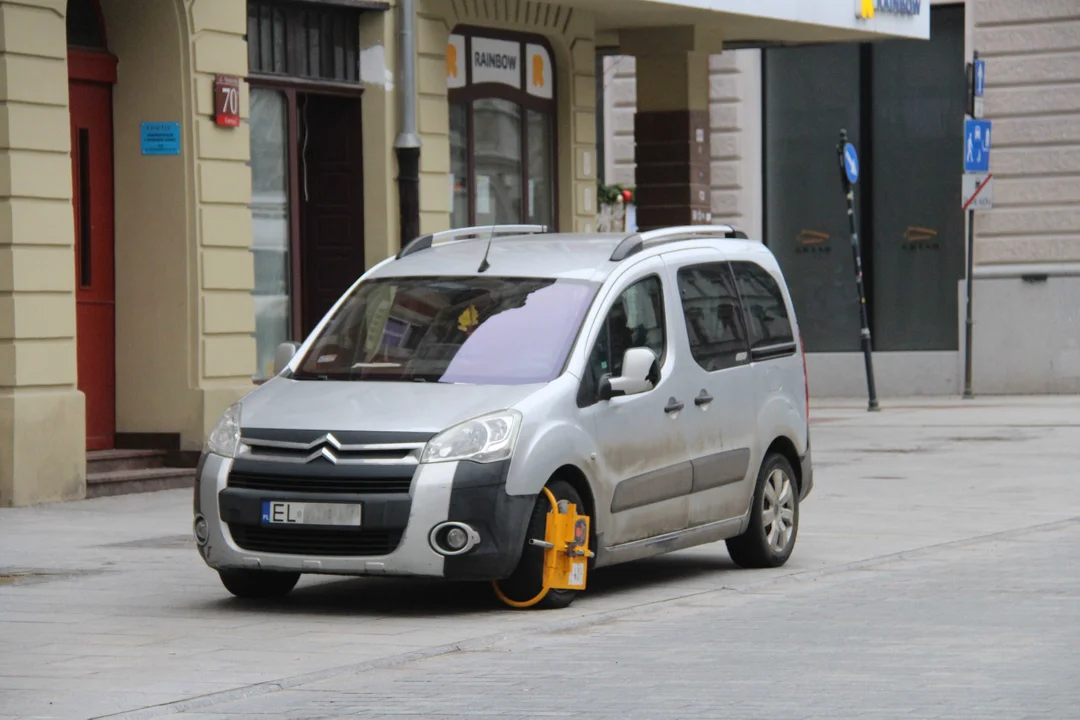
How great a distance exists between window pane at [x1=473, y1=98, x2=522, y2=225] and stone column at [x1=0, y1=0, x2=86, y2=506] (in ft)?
21.0

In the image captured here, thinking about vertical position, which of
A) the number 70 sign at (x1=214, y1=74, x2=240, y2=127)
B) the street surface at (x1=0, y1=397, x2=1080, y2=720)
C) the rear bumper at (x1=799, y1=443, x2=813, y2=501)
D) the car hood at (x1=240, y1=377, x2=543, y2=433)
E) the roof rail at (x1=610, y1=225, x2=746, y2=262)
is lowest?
the street surface at (x1=0, y1=397, x2=1080, y2=720)

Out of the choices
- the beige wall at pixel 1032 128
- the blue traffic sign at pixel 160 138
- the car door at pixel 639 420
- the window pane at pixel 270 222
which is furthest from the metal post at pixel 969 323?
the car door at pixel 639 420

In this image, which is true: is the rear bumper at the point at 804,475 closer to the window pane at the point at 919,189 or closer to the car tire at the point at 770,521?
the car tire at the point at 770,521

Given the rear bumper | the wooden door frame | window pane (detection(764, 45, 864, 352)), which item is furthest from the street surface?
window pane (detection(764, 45, 864, 352))

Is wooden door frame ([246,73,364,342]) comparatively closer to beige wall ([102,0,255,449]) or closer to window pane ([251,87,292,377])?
window pane ([251,87,292,377])

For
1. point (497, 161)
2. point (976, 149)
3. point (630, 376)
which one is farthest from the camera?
point (976, 149)

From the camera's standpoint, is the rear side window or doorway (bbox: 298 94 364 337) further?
doorway (bbox: 298 94 364 337)

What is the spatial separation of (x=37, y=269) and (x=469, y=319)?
5.53m

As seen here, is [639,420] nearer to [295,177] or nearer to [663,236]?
[663,236]

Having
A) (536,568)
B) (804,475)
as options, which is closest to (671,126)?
(804,475)

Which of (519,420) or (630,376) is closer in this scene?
(519,420)

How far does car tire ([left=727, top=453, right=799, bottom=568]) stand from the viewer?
11.8 metres

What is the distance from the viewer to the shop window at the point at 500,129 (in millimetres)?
20938

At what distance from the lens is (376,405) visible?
9.99m
